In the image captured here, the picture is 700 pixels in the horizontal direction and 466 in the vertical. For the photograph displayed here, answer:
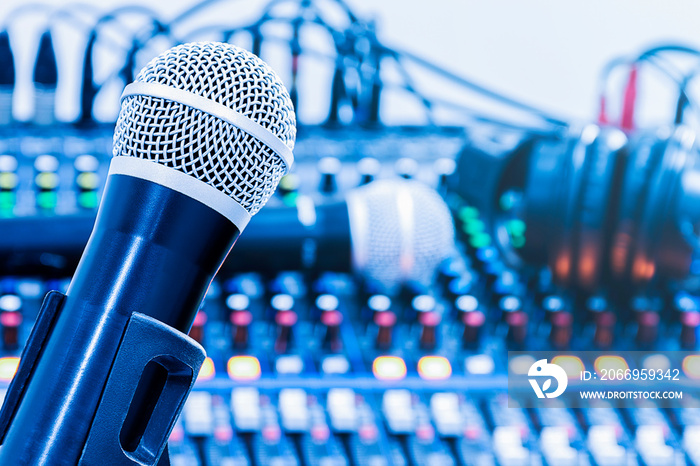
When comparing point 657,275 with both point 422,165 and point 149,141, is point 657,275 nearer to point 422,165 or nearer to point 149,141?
point 422,165

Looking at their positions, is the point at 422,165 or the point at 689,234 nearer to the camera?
the point at 689,234

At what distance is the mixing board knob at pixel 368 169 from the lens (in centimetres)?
112

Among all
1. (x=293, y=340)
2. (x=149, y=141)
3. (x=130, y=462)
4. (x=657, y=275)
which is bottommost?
(x=293, y=340)

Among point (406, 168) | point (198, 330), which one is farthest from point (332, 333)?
point (406, 168)

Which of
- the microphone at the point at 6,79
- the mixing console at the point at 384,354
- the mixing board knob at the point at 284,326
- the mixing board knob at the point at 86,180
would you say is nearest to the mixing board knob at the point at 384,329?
the mixing console at the point at 384,354

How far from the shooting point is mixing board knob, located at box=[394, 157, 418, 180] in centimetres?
117

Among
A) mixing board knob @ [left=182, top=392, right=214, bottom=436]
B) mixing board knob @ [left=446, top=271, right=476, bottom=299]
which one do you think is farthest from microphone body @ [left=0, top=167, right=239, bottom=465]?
mixing board knob @ [left=446, top=271, right=476, bottom=299]

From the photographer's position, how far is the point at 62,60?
149 centimetres

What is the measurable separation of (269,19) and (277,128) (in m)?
1.04

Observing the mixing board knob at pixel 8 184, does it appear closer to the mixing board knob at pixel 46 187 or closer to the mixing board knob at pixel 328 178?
the mixing board knob at pixel 46 187

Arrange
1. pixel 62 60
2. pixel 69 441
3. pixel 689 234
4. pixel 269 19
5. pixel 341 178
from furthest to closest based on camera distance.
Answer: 1. pixel 62 60
2. pixel 269 19
3. pixel 341 178
4. pixel 689 234
5. pixel 69 441

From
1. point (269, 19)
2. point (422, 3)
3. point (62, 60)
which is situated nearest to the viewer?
point (269, 19)

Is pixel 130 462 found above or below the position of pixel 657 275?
above

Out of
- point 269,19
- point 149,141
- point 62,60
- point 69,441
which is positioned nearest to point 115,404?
point 69,441
